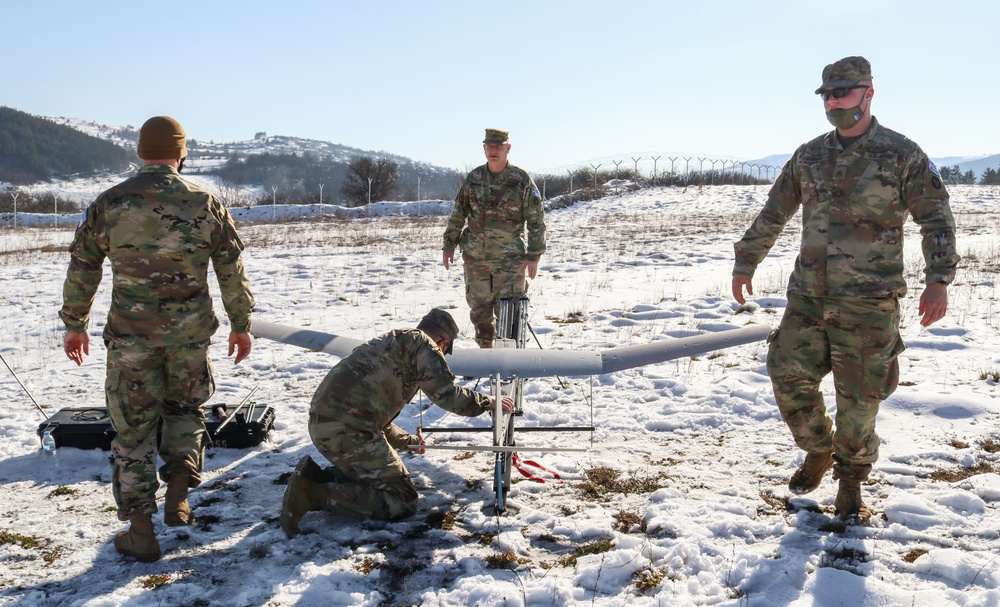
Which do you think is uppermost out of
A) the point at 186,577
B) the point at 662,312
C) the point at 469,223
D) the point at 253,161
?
the point at 253,161

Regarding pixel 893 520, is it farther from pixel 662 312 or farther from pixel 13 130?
pixel 13 130

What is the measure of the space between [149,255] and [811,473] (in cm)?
433

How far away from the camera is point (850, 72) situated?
13.5 feet

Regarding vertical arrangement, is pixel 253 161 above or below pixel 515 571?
above

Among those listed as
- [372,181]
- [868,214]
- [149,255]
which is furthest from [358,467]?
[372,181]

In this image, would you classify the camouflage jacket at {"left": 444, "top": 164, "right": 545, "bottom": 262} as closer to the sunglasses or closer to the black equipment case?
the black equipment case

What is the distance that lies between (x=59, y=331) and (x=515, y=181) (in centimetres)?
726

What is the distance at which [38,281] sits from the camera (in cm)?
1419

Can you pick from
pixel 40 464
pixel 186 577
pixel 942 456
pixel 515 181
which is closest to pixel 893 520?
pixel 942 456

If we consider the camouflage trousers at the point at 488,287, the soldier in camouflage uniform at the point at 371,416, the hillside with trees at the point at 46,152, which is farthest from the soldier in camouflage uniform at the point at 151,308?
the hillside with trees at the point at 46,152

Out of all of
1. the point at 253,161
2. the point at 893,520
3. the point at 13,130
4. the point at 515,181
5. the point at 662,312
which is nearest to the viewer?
the point at 893,520

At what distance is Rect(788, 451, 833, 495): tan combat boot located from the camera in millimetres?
4547

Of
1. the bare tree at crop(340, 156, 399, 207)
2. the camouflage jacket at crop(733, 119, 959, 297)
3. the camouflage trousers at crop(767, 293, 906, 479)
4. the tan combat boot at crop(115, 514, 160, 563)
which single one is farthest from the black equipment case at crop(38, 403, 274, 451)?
the bare tree at crop(340, 156, 399, 207)

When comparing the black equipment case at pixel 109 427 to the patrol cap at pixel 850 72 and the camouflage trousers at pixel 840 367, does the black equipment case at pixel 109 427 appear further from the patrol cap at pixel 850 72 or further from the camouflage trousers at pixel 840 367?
the patrol cap at pixel 850 72
